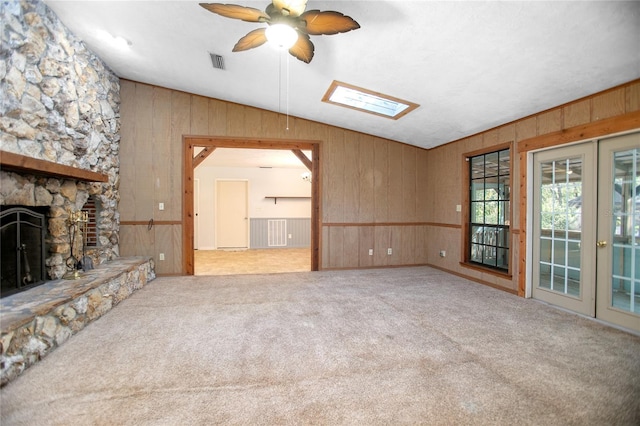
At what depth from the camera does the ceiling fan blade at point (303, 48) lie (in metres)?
2.40

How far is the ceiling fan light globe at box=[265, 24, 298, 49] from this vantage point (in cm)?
216

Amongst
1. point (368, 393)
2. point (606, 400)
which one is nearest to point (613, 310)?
point (606, 400)

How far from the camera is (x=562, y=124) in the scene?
346cm

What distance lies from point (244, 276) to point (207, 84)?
319 cm

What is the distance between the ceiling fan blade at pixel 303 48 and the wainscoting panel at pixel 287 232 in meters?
6.56

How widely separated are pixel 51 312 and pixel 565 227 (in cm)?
527

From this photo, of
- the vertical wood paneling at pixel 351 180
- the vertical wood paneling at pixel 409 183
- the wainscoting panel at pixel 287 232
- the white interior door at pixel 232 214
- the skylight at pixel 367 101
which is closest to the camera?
the skylight at pixel 367 101

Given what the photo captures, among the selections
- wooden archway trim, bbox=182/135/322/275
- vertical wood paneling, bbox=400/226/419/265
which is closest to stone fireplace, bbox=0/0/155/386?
wooden archway trim, bbox=182/135/322/275

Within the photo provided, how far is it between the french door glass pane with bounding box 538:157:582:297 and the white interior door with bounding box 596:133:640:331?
24cm

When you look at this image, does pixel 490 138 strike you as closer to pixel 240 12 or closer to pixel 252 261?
pixel 240 12

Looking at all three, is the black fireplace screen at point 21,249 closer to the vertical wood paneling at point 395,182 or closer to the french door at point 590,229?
the vertical wood paneling at point 395,182

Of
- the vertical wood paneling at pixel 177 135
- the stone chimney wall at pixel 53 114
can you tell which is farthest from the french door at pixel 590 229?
the stone chimney wall at pixel 53 114

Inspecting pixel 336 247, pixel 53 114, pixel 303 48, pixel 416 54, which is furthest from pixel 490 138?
pixel 53 114

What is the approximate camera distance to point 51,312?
2.44m
